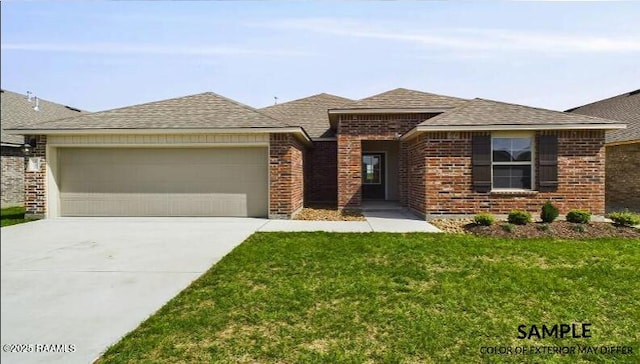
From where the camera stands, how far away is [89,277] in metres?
5.24

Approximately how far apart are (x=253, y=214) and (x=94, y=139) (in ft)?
17.1

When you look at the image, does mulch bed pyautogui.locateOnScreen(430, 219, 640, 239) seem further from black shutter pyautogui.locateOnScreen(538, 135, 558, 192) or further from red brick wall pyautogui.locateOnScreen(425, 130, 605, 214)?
black shutter pyautogui.locateOnScreen(538, 135, 558, 192)

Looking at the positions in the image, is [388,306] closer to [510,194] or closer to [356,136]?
[510,194]

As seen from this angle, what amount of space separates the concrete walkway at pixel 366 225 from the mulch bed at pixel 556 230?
2.50ft

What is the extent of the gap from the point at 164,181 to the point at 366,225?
6193 mm

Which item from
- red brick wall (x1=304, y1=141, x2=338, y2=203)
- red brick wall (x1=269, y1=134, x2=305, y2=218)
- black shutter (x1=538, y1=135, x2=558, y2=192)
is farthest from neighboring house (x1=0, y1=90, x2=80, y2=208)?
black shutter (x1=538, y1=135, x2=558, y2=192)

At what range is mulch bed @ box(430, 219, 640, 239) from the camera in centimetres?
802

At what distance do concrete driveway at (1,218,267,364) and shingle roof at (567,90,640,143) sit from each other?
A: 14556 mm

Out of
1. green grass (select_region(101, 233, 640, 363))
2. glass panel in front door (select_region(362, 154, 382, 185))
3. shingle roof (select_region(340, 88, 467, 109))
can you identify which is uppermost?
shingle roof (select_region(340, 88, 467, 109))

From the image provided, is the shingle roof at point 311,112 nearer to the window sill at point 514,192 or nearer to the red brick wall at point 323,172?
the red brick wall at point 323,172

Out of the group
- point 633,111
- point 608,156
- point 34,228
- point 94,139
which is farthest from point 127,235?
point 633,111

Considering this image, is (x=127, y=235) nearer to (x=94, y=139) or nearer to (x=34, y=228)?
(x=34, y=228)

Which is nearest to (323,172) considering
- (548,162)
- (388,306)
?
(548,162)

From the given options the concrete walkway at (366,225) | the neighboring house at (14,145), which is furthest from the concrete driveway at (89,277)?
the neighboring house at (14,145)
